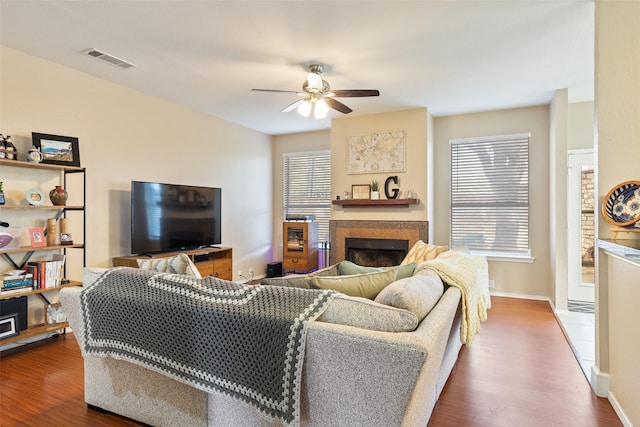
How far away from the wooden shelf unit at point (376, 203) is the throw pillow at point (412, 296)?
3.16 metres

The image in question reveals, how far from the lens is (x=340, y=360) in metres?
1.32

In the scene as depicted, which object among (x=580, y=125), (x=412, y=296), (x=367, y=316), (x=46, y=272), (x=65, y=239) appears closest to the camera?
(x=367, y=316)

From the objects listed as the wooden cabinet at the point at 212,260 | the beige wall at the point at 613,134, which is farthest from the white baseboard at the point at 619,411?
the wooden cabinet at the point at 212,260

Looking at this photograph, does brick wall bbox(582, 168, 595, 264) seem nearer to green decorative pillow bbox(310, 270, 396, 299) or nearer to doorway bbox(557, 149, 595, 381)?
doorway bbox(557, 149, 595, 381)

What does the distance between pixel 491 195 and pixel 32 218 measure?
18.2 feet

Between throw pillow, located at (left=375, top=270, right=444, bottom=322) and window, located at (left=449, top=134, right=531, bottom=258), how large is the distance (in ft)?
12.3

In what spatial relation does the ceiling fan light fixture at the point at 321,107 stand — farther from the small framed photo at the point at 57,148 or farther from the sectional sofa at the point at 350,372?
the small framed photo at the point at 57,148

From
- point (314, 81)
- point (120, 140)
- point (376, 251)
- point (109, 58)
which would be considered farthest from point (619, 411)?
point (120, 140)

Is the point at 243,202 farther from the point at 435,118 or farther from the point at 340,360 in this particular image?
the point at 340,360

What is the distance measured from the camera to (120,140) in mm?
3957

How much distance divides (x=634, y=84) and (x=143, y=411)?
11.7ft

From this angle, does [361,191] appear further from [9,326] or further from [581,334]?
[9,326]

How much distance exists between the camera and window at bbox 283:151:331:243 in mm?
6273

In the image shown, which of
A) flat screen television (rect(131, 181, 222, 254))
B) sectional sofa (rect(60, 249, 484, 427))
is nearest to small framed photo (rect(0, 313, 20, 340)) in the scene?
flat screen television (rect(131, 181, 222, 254))
